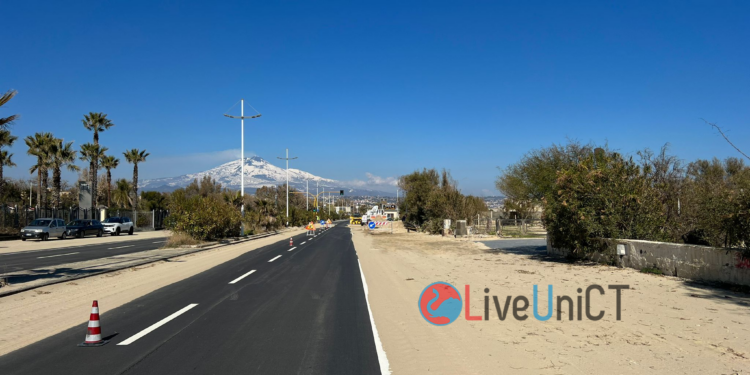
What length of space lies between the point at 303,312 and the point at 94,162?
53589 millimetres

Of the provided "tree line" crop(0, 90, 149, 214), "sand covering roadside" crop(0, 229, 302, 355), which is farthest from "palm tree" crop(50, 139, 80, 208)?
"sand covering roadside" crop(0, 229, 302, 355)

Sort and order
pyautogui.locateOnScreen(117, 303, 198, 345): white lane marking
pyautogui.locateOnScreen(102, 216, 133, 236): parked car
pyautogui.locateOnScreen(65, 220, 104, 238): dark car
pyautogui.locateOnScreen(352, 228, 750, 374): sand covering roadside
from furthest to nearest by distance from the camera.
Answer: pyautogui.locateOnScreen(102, 216, 133, 236): parked car → pyautogui.locateOnScreen(65, 220, 104, 238): dark car → pyautogui.locateOnScreen(117, 303, 198, 345): white lane marking → pyautogui.locateOnScreen(352, 228, 750, 374): sand covering roadside

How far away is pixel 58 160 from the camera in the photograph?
4938 centimetres

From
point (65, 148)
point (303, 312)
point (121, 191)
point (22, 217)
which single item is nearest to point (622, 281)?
point (303, 312)

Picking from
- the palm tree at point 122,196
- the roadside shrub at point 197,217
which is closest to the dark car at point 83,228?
the roadside shrub at point 197,217

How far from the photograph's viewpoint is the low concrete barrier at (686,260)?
1180 centimetres

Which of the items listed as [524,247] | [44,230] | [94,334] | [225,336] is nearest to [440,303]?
[225,336]

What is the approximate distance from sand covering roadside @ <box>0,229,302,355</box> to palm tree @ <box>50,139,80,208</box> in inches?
1468

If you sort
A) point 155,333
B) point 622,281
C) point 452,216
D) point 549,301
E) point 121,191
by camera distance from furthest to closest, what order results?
point 121,191 → point 452,216 → point 622,281 → point 549,301 → point 155,333

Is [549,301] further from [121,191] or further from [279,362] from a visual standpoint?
[121,191]

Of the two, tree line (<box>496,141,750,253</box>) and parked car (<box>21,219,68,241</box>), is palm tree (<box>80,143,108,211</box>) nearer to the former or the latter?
parked car (<box>21,219,68,241</box>)

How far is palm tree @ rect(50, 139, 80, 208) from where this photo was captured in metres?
47.6

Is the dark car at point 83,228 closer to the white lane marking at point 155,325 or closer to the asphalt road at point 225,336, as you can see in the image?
the asphalt road at point 225,336

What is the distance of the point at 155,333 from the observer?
783 centimetres
